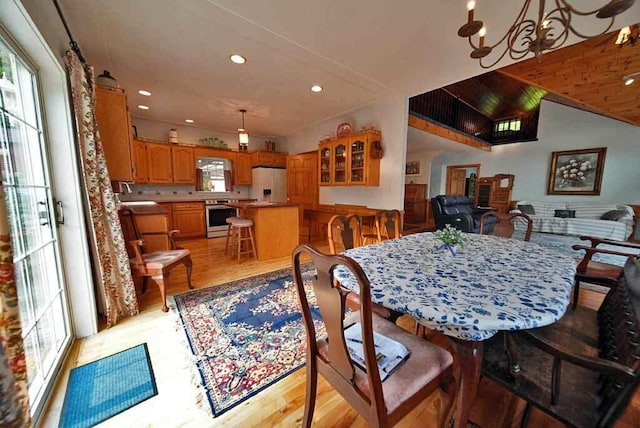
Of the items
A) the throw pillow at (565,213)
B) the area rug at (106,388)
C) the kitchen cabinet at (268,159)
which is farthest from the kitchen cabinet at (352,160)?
the throw pillow at (565,213)

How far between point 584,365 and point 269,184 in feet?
17.3

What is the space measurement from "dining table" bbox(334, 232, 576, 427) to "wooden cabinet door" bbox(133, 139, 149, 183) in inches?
193

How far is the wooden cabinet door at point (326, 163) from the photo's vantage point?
4.25 m

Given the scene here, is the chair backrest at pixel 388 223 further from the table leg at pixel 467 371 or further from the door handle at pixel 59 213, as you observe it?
the door handle at pixel 59 213

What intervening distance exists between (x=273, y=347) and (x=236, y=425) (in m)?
0.55

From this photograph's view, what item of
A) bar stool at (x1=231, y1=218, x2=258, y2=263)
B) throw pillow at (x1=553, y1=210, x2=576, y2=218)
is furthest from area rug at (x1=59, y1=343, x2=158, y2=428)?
throw pillow at (x1=553, y1=210, x2=576, y2=218)

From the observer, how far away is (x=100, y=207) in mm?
1842

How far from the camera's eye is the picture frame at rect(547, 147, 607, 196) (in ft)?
19.0

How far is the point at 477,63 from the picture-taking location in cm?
250

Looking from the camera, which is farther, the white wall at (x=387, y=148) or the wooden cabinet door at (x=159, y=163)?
the wooden cabinet door at (x=159, y=163)

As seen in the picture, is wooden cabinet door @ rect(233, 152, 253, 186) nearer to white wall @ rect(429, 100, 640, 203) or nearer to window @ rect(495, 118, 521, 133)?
white wall @ rect(429, 100, 640, 203)

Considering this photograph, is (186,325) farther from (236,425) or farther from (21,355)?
(21,355)

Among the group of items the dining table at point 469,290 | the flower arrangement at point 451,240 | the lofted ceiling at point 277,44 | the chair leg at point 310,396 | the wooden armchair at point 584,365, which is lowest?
the chair leg at point 310,396

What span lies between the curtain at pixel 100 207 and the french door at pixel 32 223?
0.65 ft
